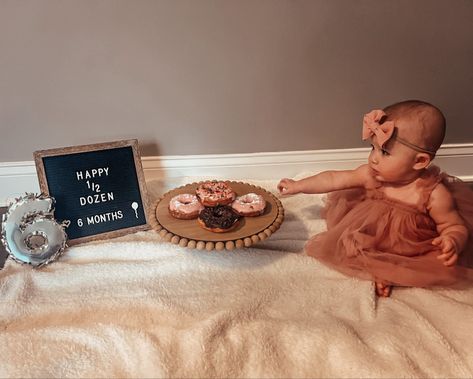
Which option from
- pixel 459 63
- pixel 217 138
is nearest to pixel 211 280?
pixel 217 138

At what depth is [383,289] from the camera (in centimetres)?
108

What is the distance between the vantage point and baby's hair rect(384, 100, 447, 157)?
0.98 meters

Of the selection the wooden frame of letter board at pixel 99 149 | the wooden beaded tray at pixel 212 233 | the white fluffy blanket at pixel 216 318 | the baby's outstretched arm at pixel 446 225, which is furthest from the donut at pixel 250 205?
the baby's outstretched arm at pixel 446 225

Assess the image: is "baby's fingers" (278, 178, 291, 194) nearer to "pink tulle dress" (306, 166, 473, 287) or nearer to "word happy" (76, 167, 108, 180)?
"pink tulle dress" (306, 166, 473, 287)

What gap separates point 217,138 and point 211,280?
51cm

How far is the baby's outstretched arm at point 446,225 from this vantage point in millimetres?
991

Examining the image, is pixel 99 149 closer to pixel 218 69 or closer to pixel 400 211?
pixel 218 69

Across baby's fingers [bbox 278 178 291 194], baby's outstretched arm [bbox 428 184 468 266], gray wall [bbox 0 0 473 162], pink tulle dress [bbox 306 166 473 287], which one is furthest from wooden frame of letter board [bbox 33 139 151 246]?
baby's outstretched arm [bbox 428 184 468 266]

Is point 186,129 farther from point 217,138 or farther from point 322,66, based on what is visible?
point 322,66

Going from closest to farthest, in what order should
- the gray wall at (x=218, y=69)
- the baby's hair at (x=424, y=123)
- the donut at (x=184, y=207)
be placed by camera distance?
the baby's hair at (x=424, y=123), the donut at (x=184, y=207), the gray wall at (x=218, y=69)

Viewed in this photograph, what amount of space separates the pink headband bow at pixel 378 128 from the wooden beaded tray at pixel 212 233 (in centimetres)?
31

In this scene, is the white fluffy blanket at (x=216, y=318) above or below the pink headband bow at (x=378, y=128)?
below

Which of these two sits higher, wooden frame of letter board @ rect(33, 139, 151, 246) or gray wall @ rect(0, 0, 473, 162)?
gray wall @ rect(0, 0, 473, 162)

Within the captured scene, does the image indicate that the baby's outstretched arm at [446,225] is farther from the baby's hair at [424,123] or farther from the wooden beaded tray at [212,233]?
the wooden beaded tray at [212,233]
